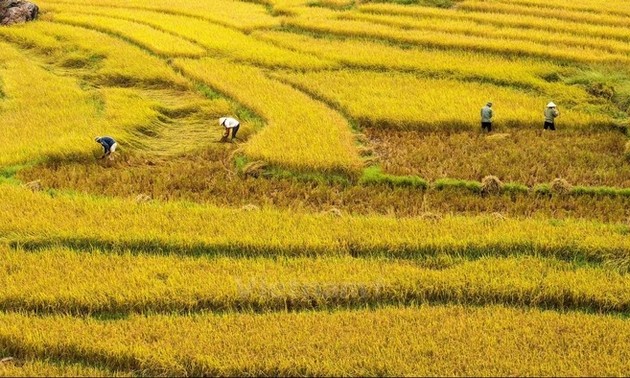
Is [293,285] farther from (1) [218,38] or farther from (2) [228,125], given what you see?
(1) [218,38]

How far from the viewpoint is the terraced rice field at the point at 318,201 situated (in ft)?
17.8

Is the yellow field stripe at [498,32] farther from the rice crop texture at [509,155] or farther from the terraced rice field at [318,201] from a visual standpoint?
the rice crop texture at [509,155]

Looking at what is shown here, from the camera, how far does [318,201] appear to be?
28.6 feet

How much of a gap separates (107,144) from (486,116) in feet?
17.6

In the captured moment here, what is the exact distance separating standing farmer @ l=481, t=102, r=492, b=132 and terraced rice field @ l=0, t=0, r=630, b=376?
11.4 inches

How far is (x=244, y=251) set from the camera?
7023mm

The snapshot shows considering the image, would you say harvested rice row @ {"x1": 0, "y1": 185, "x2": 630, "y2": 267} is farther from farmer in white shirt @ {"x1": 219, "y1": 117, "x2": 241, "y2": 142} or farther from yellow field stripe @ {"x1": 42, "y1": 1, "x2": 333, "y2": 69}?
yellow field stripe @ {"x1": 42, "y1": 1, "x2": 333, "y2": 69}

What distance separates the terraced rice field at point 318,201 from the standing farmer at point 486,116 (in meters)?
0.29

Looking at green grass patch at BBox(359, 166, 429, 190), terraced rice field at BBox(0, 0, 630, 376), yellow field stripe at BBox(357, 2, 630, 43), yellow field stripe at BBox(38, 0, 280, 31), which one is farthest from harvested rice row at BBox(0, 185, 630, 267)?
yellow field stripe at BBox(38, 0, 280, 31)

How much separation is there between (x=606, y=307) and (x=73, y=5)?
17786 mm

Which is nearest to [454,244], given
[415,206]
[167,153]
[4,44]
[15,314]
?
[415,206]

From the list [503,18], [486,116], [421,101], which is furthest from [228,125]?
[503,18]

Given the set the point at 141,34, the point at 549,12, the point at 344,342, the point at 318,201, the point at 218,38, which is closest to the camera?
the point at 344,342

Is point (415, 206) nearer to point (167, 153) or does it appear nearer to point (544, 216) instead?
point (544, 216)
